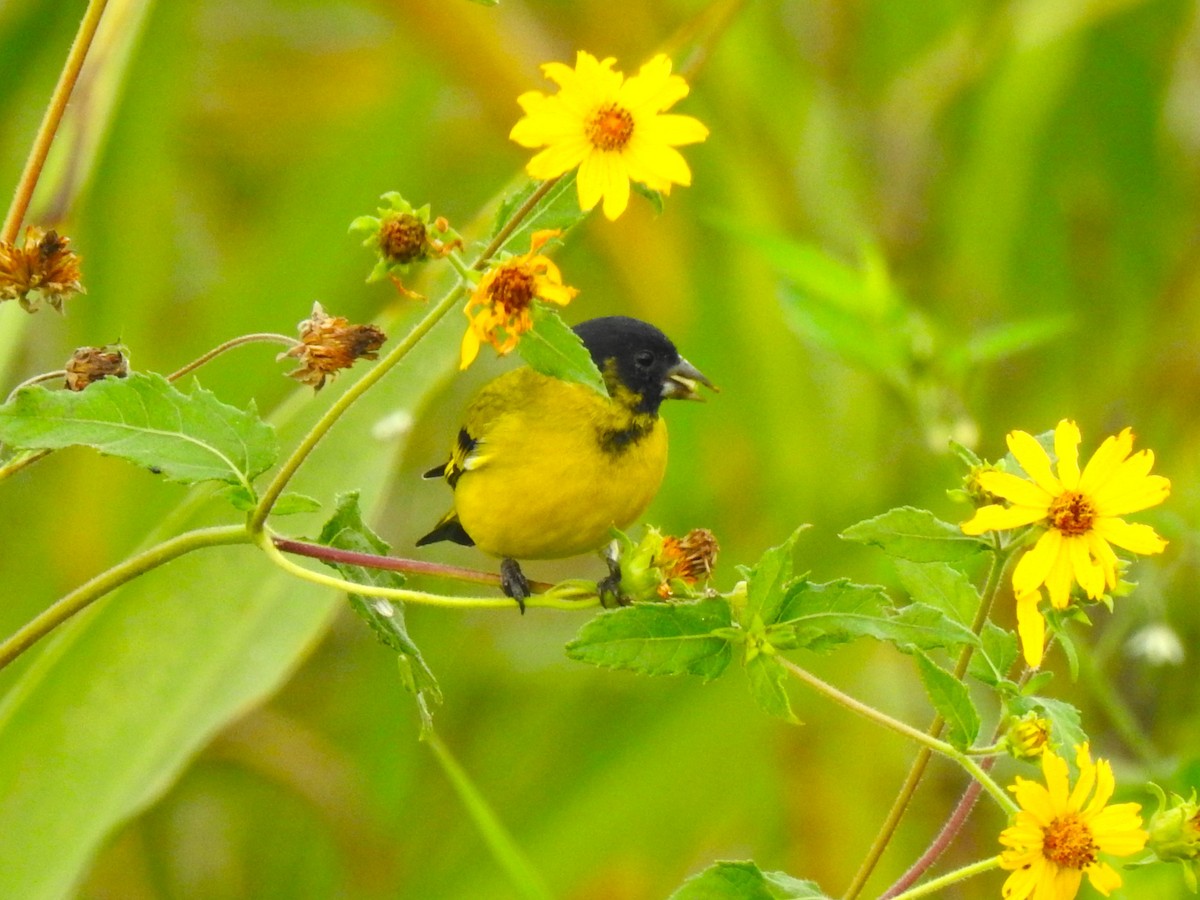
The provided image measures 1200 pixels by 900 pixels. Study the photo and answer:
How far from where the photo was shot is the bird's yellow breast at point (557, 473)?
1.54m

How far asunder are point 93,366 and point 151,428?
62 millimetres

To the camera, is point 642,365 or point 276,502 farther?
point 642,365

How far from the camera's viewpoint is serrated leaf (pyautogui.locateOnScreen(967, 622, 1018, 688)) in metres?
0.96

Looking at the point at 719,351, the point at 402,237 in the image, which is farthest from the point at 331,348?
the point at 719,351

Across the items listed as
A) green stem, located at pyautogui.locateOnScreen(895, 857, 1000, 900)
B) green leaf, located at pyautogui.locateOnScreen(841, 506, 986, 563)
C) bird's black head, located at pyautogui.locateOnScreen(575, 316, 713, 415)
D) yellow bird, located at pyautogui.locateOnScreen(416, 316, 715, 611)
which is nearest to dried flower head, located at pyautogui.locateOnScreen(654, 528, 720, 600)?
green leaf, located at pyautogui.locateOnScreen(841, 506, 986, 563)

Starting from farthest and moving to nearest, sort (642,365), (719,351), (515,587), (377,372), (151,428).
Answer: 1. (719,351)
2. (642,365)
3. (515,587)
4. (151,428)
5. (377,372)

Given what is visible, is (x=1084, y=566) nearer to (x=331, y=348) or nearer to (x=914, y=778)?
(x=914, y=778)

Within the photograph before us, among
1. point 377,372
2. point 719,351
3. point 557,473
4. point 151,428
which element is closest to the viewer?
point 377,372

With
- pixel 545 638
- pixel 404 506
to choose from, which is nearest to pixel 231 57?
pixel 404 506

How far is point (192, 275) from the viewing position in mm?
3082

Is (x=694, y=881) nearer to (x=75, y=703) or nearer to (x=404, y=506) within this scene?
(x=75, y=703)

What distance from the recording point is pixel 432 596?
2.93ft

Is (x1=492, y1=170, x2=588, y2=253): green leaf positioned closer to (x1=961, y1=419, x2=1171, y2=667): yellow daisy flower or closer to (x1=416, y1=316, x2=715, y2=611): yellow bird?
(x1=961, y1=419, x2=1171, y2=667): yellow daisy flower

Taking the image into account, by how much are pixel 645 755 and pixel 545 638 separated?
2.20 ft
